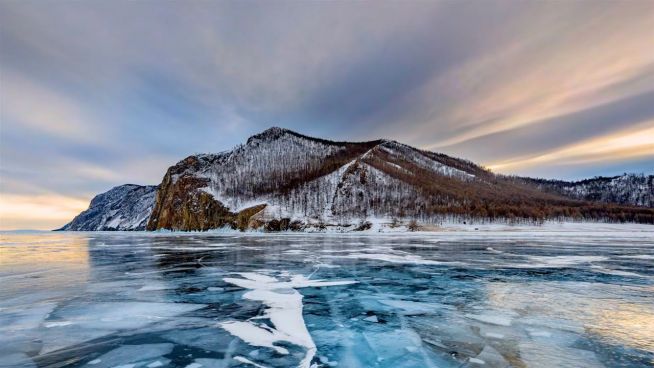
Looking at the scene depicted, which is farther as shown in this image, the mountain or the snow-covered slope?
the snow-covered slope

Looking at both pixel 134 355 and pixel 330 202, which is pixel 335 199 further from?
pixel 134 355

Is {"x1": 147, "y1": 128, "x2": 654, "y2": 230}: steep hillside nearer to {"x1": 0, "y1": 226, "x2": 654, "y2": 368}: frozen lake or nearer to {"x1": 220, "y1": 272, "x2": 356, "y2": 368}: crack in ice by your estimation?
{"x1": 220, "y1": 272, "x2": 356, "y2": 368}: crack in ice

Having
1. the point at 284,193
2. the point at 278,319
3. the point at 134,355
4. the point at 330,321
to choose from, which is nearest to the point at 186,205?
the point at 284,193

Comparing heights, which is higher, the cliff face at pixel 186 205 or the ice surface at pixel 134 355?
the cliff face at pixel 186 205

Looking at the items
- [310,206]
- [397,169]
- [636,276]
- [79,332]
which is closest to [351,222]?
[310,206]

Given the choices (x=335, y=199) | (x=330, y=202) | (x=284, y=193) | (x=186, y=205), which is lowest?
(x=330, y=202)

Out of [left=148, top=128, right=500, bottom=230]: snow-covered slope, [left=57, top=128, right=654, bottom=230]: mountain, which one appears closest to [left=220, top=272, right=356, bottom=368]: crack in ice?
[left=57, top=128, right=654, bottom=230]: mountain

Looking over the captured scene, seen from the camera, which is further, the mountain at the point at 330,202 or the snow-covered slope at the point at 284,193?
the snow-covered slope at the point at 284,193

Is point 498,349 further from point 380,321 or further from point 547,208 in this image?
point 547,208

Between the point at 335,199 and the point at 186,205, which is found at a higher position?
the point at 186,205

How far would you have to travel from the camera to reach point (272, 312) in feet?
27.9

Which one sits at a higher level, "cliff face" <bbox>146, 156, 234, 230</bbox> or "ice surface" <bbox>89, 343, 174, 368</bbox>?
"cliff face" <bbox>146, 156, 234, 230</bbox>

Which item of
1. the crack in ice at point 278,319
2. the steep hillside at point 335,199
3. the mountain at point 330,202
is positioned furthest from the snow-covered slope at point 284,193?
the crack in ice at point 278,319

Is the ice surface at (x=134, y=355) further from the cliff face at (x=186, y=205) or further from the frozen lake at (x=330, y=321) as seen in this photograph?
the cliff face at (x=186, y=205)
